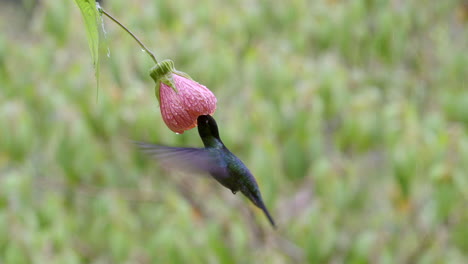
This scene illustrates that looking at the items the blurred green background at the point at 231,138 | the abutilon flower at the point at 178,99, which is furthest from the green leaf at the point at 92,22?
the blurred green background at the point at 231,138

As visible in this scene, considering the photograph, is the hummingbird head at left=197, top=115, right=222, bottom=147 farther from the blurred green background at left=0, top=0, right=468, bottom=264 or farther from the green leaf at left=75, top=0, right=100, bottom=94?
the blurred green background at left=0, top=0, right=468, bottom=264

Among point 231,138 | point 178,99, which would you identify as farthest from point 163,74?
point 231,138

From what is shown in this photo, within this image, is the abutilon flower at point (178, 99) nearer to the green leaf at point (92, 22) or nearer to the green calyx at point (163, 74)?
the green calyx at point (163, 74)

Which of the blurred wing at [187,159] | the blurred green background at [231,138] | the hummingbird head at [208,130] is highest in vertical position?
the blurred green background at [231,138]

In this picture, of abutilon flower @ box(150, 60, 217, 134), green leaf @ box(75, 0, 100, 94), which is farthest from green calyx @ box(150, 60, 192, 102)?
green leaf @ box(75, 0, 100, 94)

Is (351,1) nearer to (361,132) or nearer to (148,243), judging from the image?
(361,132)

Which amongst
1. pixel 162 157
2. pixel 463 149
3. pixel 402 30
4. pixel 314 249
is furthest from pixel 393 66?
pixel 162 157

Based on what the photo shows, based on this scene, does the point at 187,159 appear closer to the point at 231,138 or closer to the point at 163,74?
the point at 163,74
